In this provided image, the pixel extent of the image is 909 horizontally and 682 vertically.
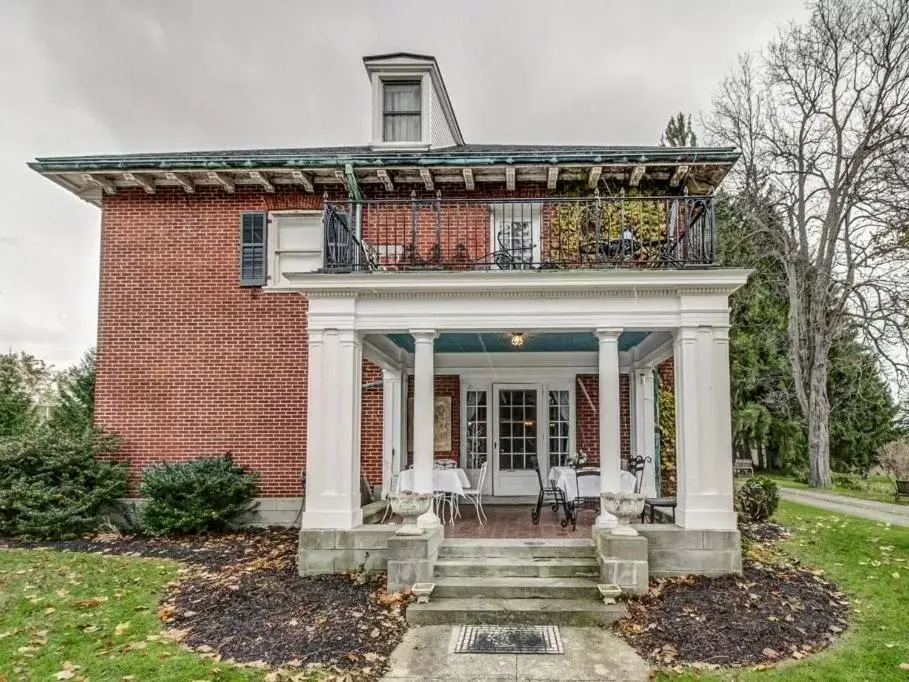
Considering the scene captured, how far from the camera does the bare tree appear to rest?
17844 mm

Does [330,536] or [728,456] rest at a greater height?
[728,456]

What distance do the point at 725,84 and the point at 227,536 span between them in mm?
21361

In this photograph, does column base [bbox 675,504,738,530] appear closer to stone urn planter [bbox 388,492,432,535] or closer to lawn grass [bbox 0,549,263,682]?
stone urn planter [bbox 388,492,432,535]

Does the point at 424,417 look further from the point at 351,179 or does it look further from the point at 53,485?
the point at 53,485

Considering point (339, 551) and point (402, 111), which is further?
point (402, 111)

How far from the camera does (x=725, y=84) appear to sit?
855 inches

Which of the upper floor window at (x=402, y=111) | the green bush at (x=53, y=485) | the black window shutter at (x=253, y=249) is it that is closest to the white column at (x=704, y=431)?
the black window shutter at (x=253, y=249)

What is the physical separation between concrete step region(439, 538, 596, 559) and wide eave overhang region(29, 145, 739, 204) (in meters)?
5.65

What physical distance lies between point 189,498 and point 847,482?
70.8 feet

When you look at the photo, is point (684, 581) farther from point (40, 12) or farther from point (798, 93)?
point (798, 93)

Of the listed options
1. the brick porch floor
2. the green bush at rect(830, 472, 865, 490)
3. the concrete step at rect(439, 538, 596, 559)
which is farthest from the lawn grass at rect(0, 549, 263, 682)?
the green bush at rect(830, 472, 865, 490)

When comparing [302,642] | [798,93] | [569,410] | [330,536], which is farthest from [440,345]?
[798,93]

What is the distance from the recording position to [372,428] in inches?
437

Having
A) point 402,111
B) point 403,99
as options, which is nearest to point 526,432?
point 402,111
